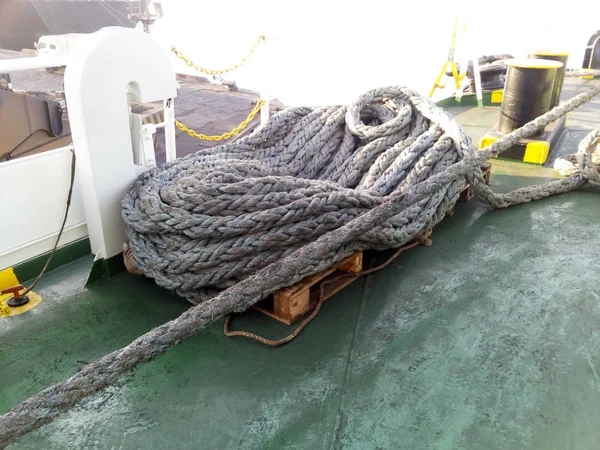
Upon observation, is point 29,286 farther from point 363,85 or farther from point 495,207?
point 363,85

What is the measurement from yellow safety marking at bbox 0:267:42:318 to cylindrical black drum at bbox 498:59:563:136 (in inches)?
158

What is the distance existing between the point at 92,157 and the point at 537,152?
3.65 m

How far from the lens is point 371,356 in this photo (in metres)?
2.18

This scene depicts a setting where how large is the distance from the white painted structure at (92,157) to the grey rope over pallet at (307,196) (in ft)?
0.67

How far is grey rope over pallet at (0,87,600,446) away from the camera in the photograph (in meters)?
1.49

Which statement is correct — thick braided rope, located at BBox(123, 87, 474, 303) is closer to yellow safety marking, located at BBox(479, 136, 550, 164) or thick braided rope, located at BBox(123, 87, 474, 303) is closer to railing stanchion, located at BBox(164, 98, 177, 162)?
railing stanchion, located at BBox(164, 98, 177, 162)

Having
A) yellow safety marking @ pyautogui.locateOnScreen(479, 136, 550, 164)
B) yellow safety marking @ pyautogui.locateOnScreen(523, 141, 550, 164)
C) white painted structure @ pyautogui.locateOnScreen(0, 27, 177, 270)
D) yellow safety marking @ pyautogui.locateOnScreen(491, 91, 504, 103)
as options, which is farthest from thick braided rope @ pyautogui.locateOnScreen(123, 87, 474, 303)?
yellow safety marking @ pyautogui.locateOnScreen(491, 91, 504, 103)

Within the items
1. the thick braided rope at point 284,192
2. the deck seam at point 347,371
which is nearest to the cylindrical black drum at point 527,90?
the thick braided rope at point 284,192

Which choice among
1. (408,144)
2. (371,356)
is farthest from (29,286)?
(408,144)

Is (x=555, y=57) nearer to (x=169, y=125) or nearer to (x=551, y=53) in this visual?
(x=551, y=53)

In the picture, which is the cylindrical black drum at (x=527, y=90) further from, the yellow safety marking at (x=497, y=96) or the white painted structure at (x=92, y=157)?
the white painted structure at (x=92, y=157)

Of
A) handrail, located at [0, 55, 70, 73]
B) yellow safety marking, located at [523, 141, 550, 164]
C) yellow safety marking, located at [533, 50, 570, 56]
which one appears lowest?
yellow safety marking, located at [523, 141, 550, 164]

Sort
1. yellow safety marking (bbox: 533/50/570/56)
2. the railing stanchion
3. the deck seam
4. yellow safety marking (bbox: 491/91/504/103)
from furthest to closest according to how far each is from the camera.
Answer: yellow safety marking (bbox: 491/91/504/103) → yellow safety marking (bbox: 533/50/570/56) → the railing stanchion → the deck seam

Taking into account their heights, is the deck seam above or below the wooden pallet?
below
